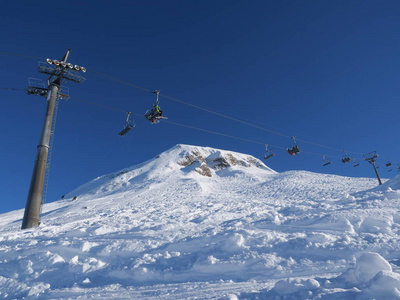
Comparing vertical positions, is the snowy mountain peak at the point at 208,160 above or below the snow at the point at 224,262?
above

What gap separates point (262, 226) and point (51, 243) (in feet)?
29.4

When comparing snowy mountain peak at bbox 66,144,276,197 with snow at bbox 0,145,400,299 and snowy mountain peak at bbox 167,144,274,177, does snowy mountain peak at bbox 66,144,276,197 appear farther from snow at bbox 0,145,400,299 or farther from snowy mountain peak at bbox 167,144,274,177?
snow at bbox 0,145,400,299

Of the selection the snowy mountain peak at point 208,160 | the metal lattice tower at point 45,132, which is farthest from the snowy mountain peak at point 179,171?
the metal lattice tower at point 45,132

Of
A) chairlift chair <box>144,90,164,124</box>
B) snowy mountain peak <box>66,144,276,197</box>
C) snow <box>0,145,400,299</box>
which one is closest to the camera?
snow <box>0,145,400,299</box>

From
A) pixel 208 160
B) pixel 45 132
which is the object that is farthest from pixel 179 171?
pixel 45 132

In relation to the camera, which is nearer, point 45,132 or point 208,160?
point 45,132

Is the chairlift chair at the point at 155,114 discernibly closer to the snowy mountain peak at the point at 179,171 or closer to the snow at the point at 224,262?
the snow at the point at 224,262

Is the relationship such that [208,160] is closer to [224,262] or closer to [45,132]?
[45,132]

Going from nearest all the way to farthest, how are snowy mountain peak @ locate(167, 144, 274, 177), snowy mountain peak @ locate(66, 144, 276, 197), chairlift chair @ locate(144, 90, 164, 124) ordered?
chairlift chair @ locate(144, 90, 164, 124), snowy mountain peak @ locate(66, 144, 276, 197), snowy mountain peak @ locate(167, 144, 274, 177)

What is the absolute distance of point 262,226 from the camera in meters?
9.41

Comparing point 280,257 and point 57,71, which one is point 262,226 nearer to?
point 280,257

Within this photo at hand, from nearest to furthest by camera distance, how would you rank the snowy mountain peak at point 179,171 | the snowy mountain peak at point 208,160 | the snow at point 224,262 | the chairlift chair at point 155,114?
the snow at point 224,262, the chairlift chair at point 155,114, the snowy mountain peak at point 179,171, the snowy mountain peak at point 208,160

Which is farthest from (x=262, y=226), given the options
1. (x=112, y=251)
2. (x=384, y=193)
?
(x=384, y=193)

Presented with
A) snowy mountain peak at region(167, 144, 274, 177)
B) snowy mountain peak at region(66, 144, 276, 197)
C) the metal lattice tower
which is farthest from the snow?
snowy mountain peak at region(167, 144, 274, 177)
